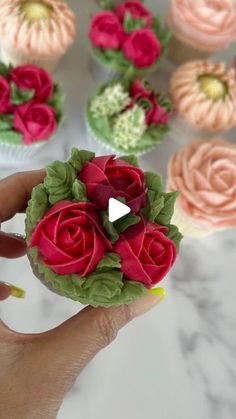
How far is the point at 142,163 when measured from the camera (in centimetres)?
129

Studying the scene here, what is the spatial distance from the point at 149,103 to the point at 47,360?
2.03 feet

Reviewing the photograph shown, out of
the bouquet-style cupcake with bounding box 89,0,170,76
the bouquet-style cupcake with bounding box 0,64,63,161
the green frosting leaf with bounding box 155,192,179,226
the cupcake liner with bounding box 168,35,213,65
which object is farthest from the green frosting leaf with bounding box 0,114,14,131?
the cupcake liner with bounding box 168,35,213,65

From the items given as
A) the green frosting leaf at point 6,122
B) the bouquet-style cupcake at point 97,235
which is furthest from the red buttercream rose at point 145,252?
the green frosting leaf at point 6,122

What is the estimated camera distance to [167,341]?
113 centimetres

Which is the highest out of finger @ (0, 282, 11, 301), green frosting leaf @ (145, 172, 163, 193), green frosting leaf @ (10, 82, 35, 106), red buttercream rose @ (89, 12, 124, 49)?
red buttercream rose @ (89, 12, 124, 49)

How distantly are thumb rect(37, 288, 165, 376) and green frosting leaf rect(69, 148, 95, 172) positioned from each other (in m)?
0.21

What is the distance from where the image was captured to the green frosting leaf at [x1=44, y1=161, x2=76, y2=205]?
2.31 feet

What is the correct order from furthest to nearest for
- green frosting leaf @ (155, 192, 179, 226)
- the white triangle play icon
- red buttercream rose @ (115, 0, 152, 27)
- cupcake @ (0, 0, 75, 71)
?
red buttercream rose @ (115, 0, 152, 27)
cupcake @ (0, 0, 75, 71)
green frosting leaf @ (155, 192, 179, 226)
the white triangle play icon

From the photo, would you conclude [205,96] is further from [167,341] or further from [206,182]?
[167,341]

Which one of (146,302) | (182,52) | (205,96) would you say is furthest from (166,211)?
(182,52)

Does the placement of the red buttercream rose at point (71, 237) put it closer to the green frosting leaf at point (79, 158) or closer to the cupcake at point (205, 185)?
the green frosting leaf at point (79, 158)

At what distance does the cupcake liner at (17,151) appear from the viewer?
108cm

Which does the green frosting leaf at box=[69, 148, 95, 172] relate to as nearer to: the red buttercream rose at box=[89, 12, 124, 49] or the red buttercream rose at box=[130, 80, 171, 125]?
the red buttercream rose at box=[130, 80, 171, 125]

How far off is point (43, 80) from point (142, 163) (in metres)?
0.35
